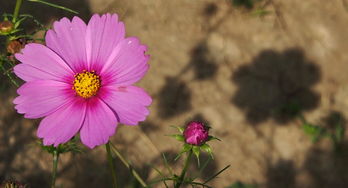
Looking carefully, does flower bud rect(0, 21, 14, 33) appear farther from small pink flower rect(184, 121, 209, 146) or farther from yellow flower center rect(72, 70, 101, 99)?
small pink flower rect(184, 121, 209, 146)

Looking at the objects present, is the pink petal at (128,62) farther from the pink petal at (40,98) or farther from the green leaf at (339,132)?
the green leaf at (339,132)

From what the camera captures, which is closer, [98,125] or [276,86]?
[98,125]

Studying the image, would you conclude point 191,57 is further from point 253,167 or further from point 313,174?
point 313,174

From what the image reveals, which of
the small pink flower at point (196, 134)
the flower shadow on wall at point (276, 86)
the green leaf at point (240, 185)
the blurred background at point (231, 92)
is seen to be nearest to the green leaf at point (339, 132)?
the blurred background at point (231, 92)

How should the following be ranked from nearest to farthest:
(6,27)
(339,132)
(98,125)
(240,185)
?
(98,125) → (6,27) → (240,185) → (339,132)

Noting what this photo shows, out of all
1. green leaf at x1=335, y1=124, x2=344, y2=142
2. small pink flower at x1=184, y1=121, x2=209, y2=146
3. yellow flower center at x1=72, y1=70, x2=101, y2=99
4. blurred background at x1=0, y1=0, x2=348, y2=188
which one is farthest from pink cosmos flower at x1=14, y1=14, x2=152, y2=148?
green leaf at x1=335, y1=124, x2=344, y2=142

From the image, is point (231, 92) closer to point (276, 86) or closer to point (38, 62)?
point (276, 86)

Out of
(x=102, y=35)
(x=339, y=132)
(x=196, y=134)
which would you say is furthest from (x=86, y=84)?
(x=339, y=132)
